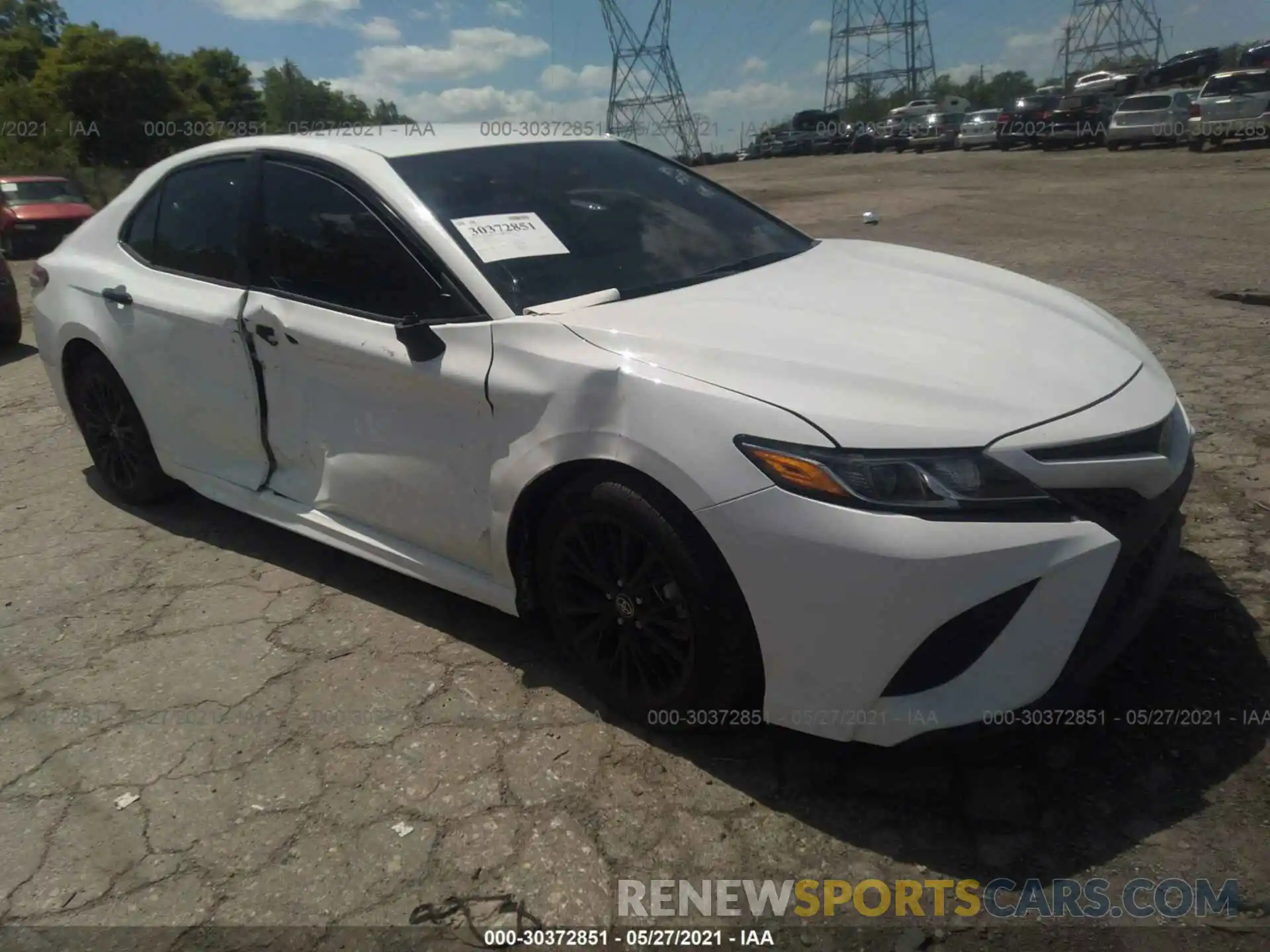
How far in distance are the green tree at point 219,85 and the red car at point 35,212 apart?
2151 centimetres

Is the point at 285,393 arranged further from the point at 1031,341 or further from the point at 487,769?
the point at 1031,341

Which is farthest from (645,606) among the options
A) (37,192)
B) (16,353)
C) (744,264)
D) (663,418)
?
(37,192)

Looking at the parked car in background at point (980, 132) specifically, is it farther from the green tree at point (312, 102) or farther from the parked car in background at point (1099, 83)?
the green tree at point (312, 102)

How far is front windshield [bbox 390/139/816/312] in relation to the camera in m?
2.79

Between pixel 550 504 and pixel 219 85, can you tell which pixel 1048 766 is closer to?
pixel 550 504

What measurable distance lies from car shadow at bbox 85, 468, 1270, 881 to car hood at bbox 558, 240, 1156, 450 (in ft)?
2.39

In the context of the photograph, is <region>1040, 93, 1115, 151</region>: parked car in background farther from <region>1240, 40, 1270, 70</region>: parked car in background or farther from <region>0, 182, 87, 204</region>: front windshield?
<region>0, 182, 87, 204</region>: front windshield

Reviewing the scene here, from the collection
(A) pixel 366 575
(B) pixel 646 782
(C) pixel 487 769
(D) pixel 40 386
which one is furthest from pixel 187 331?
(D) pixel 40 386

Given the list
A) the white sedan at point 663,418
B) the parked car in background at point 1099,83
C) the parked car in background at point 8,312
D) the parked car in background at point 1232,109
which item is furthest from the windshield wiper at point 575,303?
the parked car in background at point 1099,83

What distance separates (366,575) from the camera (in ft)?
11.9

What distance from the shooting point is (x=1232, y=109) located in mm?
22594

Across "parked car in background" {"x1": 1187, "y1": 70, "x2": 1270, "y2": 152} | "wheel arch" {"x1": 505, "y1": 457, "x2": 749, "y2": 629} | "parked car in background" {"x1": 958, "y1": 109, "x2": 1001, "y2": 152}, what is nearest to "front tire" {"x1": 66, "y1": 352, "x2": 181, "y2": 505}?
"wheel arch" {"x1": 505, "y1": 457, "x2": 749, "y2": 629}

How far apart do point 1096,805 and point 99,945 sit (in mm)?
2265

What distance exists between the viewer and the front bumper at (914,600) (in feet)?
6.50
